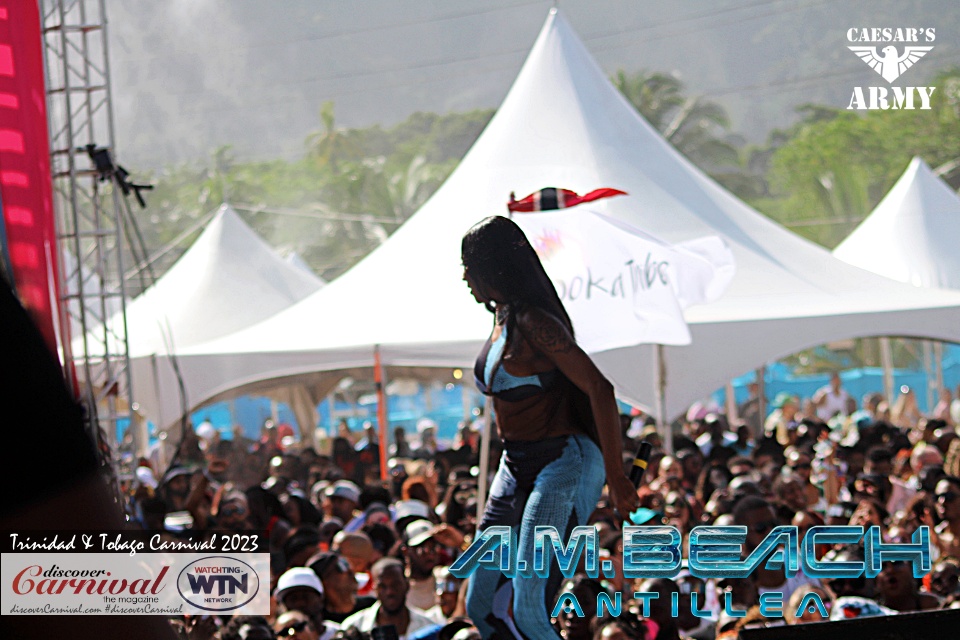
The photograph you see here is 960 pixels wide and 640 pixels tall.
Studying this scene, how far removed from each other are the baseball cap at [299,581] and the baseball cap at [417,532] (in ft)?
1.99

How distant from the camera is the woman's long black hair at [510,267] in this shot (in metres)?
3.14

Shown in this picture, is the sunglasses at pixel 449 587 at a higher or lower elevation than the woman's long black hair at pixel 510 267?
lower

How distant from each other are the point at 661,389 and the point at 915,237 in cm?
726

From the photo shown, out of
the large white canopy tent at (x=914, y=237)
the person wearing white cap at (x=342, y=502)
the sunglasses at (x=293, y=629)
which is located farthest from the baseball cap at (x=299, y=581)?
the large white canopy tent at (x=914, y=237)

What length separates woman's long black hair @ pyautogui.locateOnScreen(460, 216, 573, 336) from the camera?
3141 millimetres

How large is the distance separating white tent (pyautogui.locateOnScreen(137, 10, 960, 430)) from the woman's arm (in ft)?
10.6

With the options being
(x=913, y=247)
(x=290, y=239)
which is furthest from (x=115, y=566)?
(x=290, y=239)

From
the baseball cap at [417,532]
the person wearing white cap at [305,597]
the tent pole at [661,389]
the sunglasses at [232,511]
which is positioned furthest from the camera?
the tent pole at [661,389]

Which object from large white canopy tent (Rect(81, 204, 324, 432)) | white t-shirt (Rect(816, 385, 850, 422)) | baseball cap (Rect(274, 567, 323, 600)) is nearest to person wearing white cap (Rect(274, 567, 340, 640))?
baseball cap (Rect(274, 567, 323, 600))

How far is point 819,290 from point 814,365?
1130 inches

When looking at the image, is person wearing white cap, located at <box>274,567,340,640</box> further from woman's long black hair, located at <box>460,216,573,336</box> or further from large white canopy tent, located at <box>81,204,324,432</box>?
large white canopy tent, located at <box>81,204,324,432</box>

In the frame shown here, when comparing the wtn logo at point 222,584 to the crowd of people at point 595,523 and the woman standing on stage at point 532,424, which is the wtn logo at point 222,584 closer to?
the crowd of people at point 595,523

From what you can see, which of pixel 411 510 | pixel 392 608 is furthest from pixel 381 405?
pixel 392 608

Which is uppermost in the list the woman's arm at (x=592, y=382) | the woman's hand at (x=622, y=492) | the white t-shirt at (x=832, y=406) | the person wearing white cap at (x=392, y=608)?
the woman's arm at (x=592, y=382)
